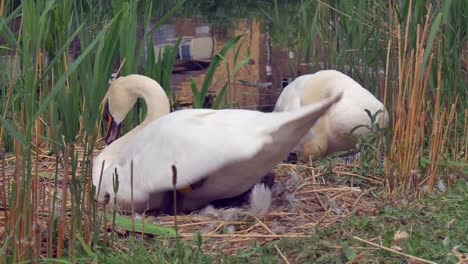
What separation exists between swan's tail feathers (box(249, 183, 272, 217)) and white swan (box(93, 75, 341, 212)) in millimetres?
40

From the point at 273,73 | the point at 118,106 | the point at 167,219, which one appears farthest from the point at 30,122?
the point at 273,73

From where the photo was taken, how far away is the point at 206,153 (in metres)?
3.52

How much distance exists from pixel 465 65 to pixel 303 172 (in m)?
1.03

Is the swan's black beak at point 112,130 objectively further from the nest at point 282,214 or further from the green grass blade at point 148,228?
the green grass blade at point 148,228

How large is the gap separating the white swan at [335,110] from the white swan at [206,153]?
54.4 inches

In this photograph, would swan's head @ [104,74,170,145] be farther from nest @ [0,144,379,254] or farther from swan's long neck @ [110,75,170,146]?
nest @ [0,144,379,254]

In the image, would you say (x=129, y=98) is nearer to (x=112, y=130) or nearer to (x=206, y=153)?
(x=112, y=130)

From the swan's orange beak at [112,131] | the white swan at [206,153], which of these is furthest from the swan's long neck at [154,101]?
the white swan at [206,153]

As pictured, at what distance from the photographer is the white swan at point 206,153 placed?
3.44 meters

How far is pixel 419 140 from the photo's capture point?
13.3 ft

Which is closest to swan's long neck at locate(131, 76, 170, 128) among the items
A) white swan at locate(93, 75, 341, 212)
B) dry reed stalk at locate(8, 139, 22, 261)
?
white swan at locate(93, 75, 341, 212)

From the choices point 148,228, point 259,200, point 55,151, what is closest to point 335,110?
point 259,200

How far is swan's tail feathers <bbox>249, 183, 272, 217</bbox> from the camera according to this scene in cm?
363

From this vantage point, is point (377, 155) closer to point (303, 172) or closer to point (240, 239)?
point (303, 172)
